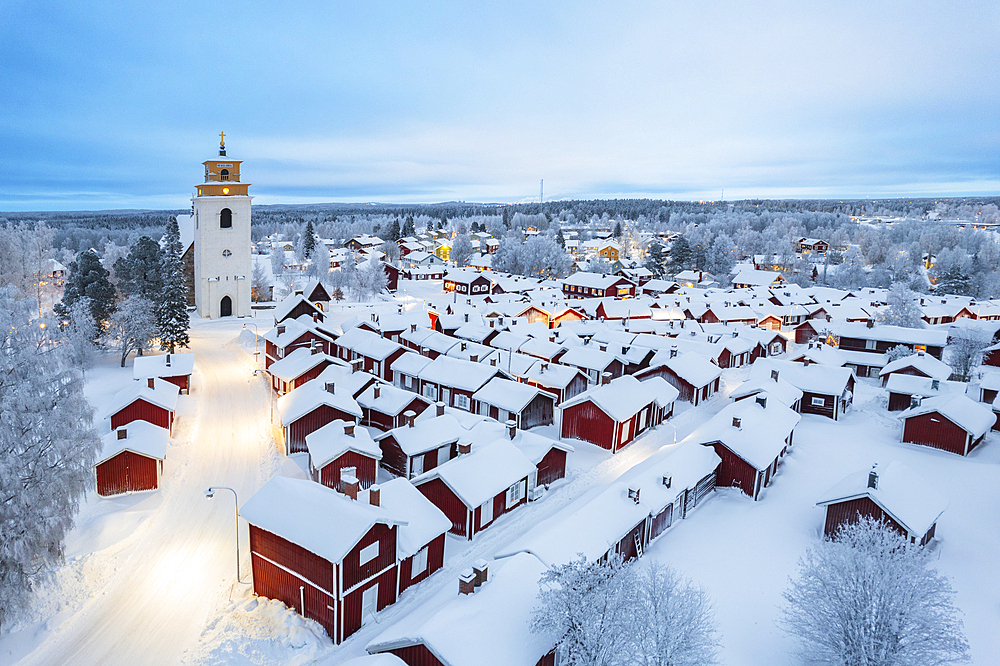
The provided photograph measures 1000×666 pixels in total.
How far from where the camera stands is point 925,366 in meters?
43.5

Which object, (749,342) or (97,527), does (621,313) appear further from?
(97,527)

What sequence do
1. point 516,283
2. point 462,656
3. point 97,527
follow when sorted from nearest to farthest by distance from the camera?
1. point 462,656
2. point 97,527
3. point 516,283

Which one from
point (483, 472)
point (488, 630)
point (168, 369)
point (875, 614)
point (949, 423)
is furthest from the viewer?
point (168, 369)

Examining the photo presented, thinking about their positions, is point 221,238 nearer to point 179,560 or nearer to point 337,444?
point 337,444

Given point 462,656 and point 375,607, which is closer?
point 462,656

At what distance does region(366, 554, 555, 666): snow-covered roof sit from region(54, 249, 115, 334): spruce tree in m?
40.0

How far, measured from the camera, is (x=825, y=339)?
59062 mm

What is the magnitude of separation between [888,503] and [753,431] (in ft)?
23.8

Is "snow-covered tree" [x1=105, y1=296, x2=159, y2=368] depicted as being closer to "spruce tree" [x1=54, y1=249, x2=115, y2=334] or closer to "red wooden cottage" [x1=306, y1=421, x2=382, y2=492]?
"spruce tree" [x1=54, y1=249, x2=115, y2=334]

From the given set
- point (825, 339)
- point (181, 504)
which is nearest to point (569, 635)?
point (181, 504)

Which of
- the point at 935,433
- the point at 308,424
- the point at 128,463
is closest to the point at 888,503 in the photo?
the point at 935,433

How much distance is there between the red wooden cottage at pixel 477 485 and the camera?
2420cm

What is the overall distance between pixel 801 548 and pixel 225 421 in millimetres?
28861

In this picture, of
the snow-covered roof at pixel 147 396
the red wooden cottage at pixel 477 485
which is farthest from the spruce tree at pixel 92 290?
the red wooden cottage at pixel 477 485
